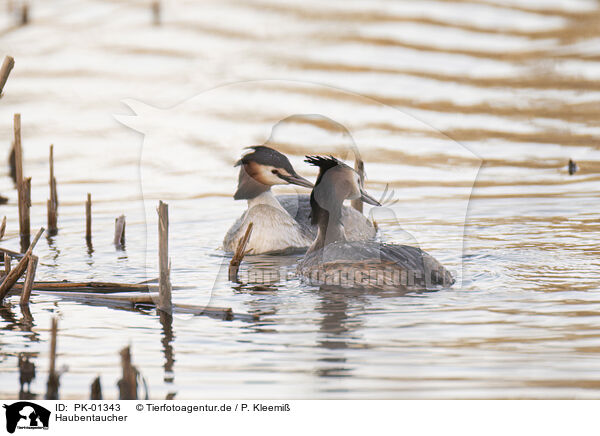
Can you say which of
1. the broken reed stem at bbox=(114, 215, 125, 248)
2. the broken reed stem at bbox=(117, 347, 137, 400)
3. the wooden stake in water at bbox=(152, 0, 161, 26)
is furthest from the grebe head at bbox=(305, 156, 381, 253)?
the wooden stake in water at bbox=(152, 0, 161, 26)

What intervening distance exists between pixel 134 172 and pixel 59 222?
171 centimetres

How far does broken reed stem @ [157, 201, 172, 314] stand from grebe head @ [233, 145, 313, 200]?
2156mm

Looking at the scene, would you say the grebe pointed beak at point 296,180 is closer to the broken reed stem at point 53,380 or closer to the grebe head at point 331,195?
the grebe head at point 331,195

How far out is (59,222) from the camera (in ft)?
33.9

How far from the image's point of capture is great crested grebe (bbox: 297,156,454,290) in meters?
7.35

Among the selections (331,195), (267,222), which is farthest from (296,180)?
(331,195)

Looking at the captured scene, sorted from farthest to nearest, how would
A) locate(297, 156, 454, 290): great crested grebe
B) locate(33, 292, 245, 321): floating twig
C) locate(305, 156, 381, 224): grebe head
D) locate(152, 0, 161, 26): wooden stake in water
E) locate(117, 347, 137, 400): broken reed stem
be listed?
locate(152, 0, 161, 26): wooden stake in water → locate(305, 156, 381, 224): grebe head → locate(297, 156, 454, 290): great crested grebe → locate(33, 292, 245, 321): floating twig → locate(117, 347, 137, 400): broken reed stem

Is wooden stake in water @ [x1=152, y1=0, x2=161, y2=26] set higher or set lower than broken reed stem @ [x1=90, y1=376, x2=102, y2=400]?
higher

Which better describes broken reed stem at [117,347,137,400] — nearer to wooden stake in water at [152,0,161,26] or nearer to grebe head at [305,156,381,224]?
grebe head at [305,156,381,224]

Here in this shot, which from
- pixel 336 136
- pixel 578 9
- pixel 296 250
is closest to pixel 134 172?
pixel 296 250

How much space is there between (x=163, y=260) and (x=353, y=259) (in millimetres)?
1825

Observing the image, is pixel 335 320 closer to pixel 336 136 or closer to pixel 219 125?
pixel 336 136

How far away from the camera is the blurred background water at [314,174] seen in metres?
5.66

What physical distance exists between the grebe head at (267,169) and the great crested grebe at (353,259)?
58cm
